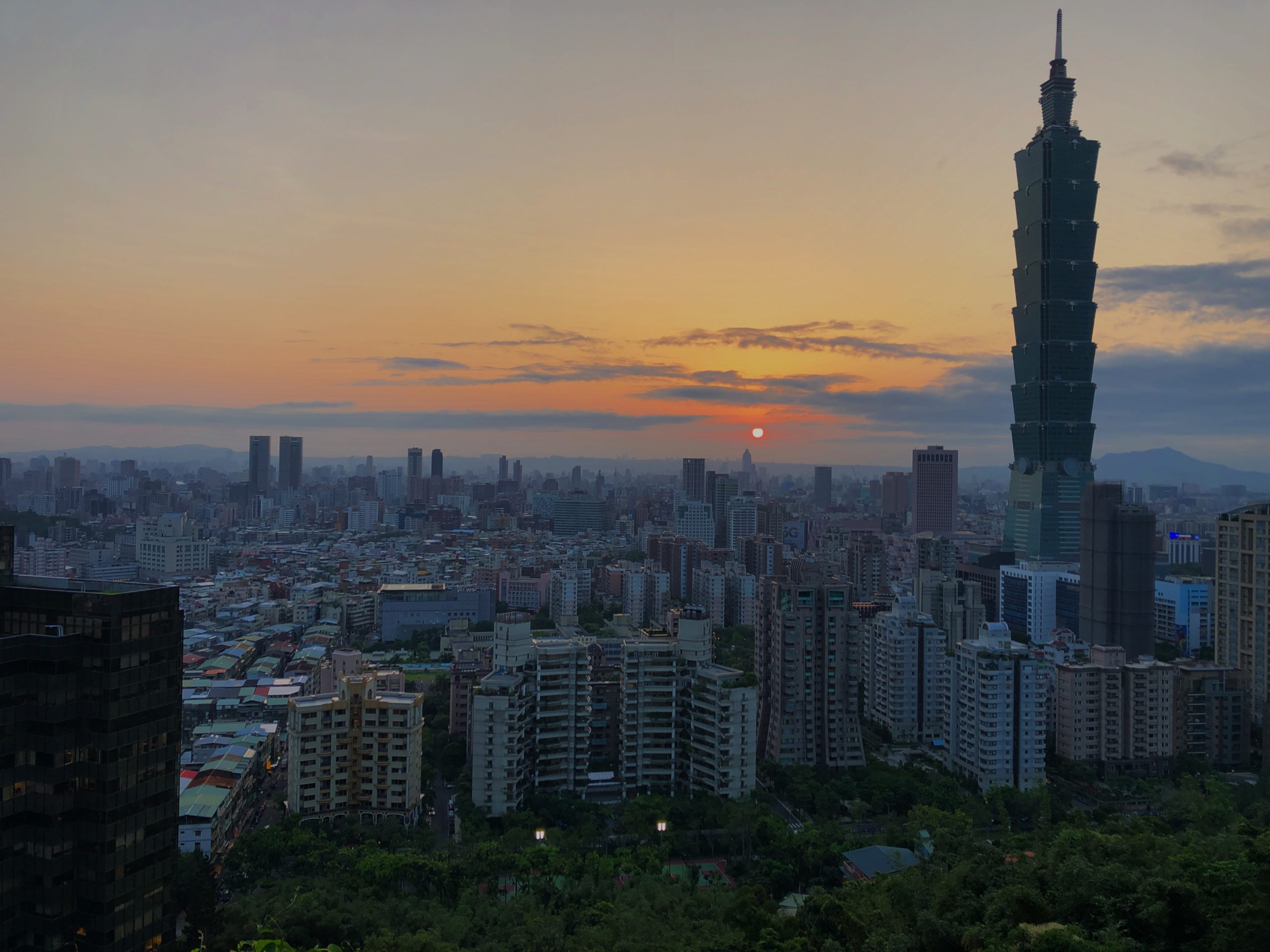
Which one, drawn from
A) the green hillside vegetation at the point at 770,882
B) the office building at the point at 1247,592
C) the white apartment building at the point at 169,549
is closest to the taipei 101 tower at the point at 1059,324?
the office building at the point at 1247,592

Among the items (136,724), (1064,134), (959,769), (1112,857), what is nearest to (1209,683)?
(959,769)

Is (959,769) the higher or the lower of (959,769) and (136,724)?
the lower

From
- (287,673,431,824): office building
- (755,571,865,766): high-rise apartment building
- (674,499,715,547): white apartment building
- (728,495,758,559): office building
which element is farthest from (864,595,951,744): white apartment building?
(728,495,758,559): office building

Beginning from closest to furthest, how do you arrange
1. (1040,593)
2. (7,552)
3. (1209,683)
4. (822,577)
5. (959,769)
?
(7,552) → (959,769) → (1209,683) → (822,577) → (1040,593)

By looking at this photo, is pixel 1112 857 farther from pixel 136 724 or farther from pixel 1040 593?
pixel 1040 593

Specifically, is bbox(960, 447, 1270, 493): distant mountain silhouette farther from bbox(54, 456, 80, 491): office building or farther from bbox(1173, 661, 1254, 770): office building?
bbox(54, 456, 80, 491): office building

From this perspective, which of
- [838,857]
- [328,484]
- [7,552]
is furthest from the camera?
[328,484]

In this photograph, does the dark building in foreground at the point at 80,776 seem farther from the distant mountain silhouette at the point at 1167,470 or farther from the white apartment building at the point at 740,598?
the distant mountain silhouette at the point at 1167,470
